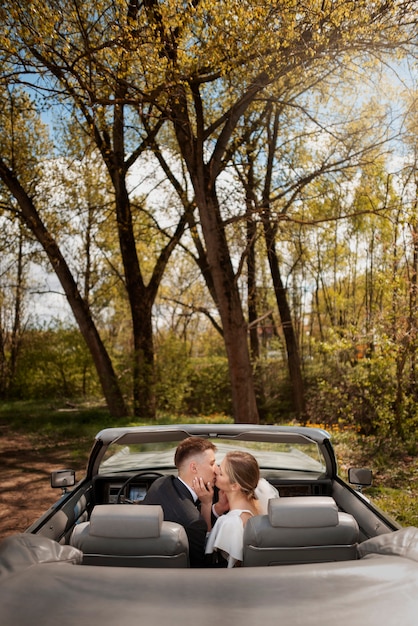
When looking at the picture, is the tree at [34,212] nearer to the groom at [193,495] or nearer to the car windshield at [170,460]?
the car windshield at [170,460]

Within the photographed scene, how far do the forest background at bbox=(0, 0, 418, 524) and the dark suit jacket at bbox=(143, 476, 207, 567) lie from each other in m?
7.07

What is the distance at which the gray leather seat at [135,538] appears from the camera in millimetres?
2812

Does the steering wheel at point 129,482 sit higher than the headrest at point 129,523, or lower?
lower

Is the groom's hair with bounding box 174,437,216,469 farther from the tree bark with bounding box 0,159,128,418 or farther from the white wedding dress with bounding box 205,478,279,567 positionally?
the tree bark with bounding box 0,159,128,418

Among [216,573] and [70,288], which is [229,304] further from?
[216,573]

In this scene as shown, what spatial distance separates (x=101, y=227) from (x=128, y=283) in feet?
13.2

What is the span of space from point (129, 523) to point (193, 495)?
3.53 feet

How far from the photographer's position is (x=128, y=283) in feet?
59.2

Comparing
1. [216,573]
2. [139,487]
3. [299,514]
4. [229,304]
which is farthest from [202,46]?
[216,573]

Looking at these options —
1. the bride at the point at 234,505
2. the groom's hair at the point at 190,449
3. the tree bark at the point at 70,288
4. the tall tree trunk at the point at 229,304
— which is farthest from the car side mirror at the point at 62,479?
the tree bark at the point at 70,288

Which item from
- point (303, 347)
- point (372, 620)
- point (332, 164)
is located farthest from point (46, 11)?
point (303, 347)

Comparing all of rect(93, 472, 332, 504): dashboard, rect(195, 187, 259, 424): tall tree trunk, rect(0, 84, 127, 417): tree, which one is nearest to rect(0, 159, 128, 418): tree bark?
rect(0, 84, 127, 417): tree

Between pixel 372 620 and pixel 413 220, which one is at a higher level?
pixel 413 220

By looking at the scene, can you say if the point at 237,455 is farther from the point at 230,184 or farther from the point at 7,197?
the point at 7,197
